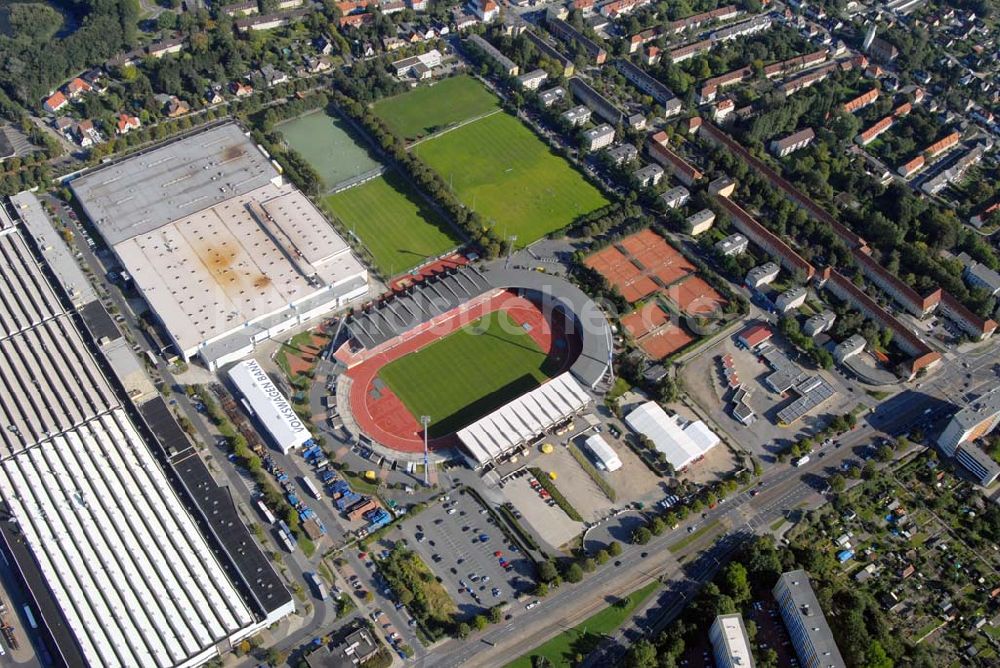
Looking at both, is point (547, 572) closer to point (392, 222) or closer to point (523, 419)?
A: point (523, 419)

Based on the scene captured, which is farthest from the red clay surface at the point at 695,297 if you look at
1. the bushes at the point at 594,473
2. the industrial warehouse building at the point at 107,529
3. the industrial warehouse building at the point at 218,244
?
the industrial warehouse building at the point at 107,529

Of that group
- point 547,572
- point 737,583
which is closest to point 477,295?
point 547,572

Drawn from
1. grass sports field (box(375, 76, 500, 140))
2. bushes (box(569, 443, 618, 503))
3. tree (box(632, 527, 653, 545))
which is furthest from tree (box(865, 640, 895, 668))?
grass sports field (box(375, 76, 500, 140))

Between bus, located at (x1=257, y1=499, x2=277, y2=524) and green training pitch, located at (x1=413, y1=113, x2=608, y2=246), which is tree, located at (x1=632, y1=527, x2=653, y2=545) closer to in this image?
bus, located at (x1=257, y1=499, x2=277, y2=524)

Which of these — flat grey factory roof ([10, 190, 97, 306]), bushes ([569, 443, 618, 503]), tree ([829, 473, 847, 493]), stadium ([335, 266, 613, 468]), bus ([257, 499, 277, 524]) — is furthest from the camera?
flat grey factory roof ([10, 190, 97, 306])

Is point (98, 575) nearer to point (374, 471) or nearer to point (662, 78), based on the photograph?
point (374, 471)

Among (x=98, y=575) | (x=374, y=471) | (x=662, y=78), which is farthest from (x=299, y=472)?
(x=662, y=78)
